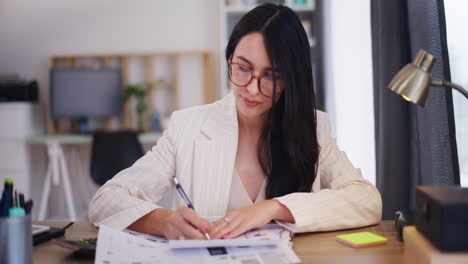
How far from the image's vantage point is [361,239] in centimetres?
98

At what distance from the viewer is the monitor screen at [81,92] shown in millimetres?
4137

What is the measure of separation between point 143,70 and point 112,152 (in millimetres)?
1159

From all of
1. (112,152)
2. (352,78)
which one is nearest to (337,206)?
(352,78)

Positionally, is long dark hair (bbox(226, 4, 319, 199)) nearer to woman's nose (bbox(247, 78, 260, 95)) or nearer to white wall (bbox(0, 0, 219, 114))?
woman's nose (bbox(247, 78, 260, 95))

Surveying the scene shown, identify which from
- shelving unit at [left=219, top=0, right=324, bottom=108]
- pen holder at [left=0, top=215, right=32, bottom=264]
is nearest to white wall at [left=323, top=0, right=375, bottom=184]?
shelving unit at [left=219, top=0, right=324, bottom=108]

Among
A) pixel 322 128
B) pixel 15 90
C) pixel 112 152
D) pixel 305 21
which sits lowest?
pixel 112 152

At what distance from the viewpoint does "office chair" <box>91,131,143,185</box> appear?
343 cm

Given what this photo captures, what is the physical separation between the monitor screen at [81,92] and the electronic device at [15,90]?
0.19m

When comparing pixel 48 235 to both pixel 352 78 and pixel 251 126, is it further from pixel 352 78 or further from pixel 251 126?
pixel 352 78

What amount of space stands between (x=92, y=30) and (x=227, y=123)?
3.29 metres

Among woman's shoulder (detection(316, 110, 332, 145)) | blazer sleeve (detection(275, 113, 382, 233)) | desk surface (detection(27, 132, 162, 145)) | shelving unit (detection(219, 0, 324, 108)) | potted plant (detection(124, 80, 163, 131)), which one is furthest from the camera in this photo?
potted plant (detection(124, 80, 163, 131))

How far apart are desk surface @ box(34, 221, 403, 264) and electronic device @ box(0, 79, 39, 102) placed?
335cm

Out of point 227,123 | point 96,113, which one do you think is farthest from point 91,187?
point 227,123

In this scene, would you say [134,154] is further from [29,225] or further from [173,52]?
[29,225]
